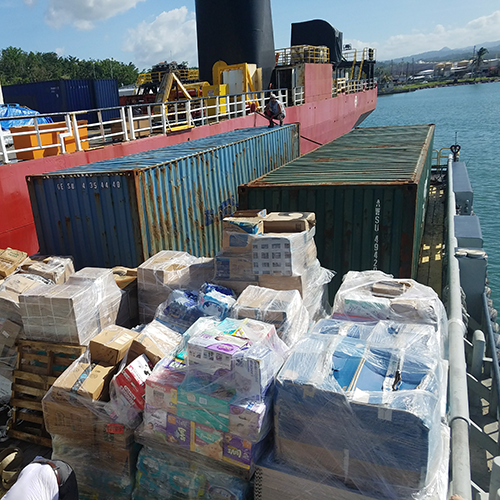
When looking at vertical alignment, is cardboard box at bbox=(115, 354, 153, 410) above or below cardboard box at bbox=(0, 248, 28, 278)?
below

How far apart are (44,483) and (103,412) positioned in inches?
34.6

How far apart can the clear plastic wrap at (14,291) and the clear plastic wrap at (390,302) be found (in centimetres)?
405

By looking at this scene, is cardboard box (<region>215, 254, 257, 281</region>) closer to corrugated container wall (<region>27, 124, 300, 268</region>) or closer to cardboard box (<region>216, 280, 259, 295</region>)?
cardboard box (<region>216, 280, 259, 295</region>)

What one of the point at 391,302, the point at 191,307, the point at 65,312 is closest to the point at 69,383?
the point at 65,312

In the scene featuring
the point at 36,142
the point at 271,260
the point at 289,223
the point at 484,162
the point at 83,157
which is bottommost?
the point at 484,162

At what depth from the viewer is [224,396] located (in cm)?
366

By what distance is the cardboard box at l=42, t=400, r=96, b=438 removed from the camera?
436 cm

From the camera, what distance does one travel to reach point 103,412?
168 inches

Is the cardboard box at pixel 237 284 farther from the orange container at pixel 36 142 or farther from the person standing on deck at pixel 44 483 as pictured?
the orange container at pixel 36 142

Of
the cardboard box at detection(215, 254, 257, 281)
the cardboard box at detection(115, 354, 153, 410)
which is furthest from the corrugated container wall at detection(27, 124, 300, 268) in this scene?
the cardboard box at detection(115, 354, 153, 410)

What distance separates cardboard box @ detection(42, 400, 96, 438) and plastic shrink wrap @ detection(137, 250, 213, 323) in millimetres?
1818

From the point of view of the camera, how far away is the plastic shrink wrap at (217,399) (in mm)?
3586

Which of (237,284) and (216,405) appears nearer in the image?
(216,405)

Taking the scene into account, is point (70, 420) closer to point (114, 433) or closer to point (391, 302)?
point (114, 433)
